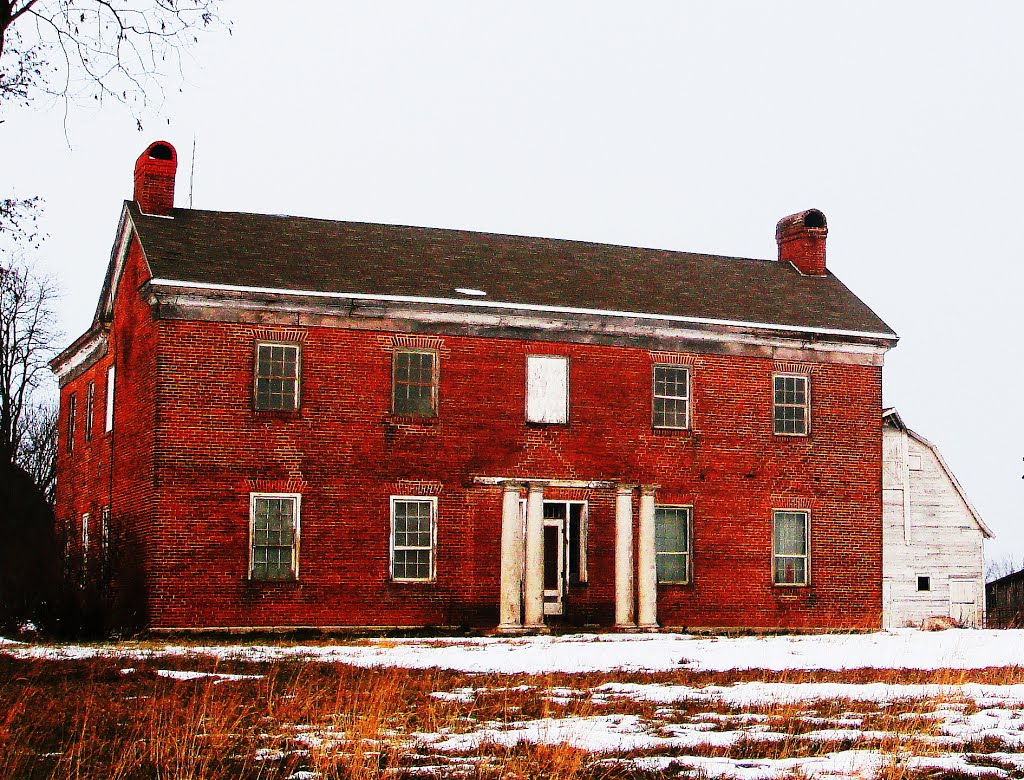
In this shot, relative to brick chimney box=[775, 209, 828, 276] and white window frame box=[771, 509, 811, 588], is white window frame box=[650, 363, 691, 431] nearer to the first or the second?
white window frame box=[771, 509, 811, 588]

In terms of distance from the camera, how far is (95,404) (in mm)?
32000

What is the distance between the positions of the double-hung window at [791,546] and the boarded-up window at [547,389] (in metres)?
5.34

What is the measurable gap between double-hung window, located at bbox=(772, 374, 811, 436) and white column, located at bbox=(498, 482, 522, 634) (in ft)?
22.2

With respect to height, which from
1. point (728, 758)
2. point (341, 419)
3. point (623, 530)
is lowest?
point (728, 758)

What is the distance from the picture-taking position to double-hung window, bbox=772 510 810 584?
101 ft

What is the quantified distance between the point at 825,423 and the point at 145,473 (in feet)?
46.4

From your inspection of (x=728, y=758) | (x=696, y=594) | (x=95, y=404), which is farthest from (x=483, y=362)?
(x=728, y=758)

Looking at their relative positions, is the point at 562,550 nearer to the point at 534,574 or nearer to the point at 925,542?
the point at 534,574

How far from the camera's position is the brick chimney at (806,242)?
35688mm

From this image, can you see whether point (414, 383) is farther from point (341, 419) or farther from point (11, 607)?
point (11, 607)

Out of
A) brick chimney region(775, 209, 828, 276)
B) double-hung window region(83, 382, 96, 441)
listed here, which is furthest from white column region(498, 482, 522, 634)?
brick chimney region(775, 209, 828, 276)

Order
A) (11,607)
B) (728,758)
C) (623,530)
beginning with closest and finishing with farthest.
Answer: (728,758) < (11,607) < (623,530)

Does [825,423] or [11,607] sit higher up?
[825,423]

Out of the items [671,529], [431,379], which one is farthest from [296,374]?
[671,529]
